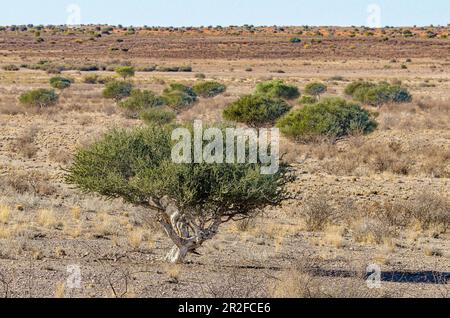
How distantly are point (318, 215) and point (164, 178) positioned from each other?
515cm

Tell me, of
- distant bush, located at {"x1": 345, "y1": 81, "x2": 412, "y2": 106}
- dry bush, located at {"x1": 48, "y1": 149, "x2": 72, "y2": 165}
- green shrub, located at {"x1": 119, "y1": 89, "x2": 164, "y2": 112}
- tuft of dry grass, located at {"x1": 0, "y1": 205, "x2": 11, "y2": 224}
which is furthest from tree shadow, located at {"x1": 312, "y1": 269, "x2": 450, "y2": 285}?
distant bush, located at {"x1": 345, "y1": 81, "x2": 412, "y2": 106}

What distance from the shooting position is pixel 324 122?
1056 inches

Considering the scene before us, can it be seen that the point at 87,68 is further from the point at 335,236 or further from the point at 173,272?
the point at 173,272

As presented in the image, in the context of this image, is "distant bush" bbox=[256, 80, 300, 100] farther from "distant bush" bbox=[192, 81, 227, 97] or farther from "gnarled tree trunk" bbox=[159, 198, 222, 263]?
"gnarled tree trunk" bbox=[159, 198, 222, 263]

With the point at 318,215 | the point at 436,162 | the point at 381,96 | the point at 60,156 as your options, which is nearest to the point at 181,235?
the point at 318,215

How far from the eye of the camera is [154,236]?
14.3 m

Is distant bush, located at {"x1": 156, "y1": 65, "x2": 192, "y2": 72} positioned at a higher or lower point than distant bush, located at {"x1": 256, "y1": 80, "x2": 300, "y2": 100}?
higher

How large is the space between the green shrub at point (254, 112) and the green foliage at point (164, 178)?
17.6 m

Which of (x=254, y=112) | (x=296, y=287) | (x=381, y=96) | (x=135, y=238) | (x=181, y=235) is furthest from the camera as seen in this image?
(x=381, y=96)

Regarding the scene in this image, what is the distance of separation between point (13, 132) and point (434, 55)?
75532mm

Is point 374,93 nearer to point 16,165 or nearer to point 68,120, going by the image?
point 68,120

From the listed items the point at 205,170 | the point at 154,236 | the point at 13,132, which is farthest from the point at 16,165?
the point at 205,170

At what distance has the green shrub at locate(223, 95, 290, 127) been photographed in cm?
3000

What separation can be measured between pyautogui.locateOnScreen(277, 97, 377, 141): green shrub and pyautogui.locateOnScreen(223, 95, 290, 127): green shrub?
2.23 metres
